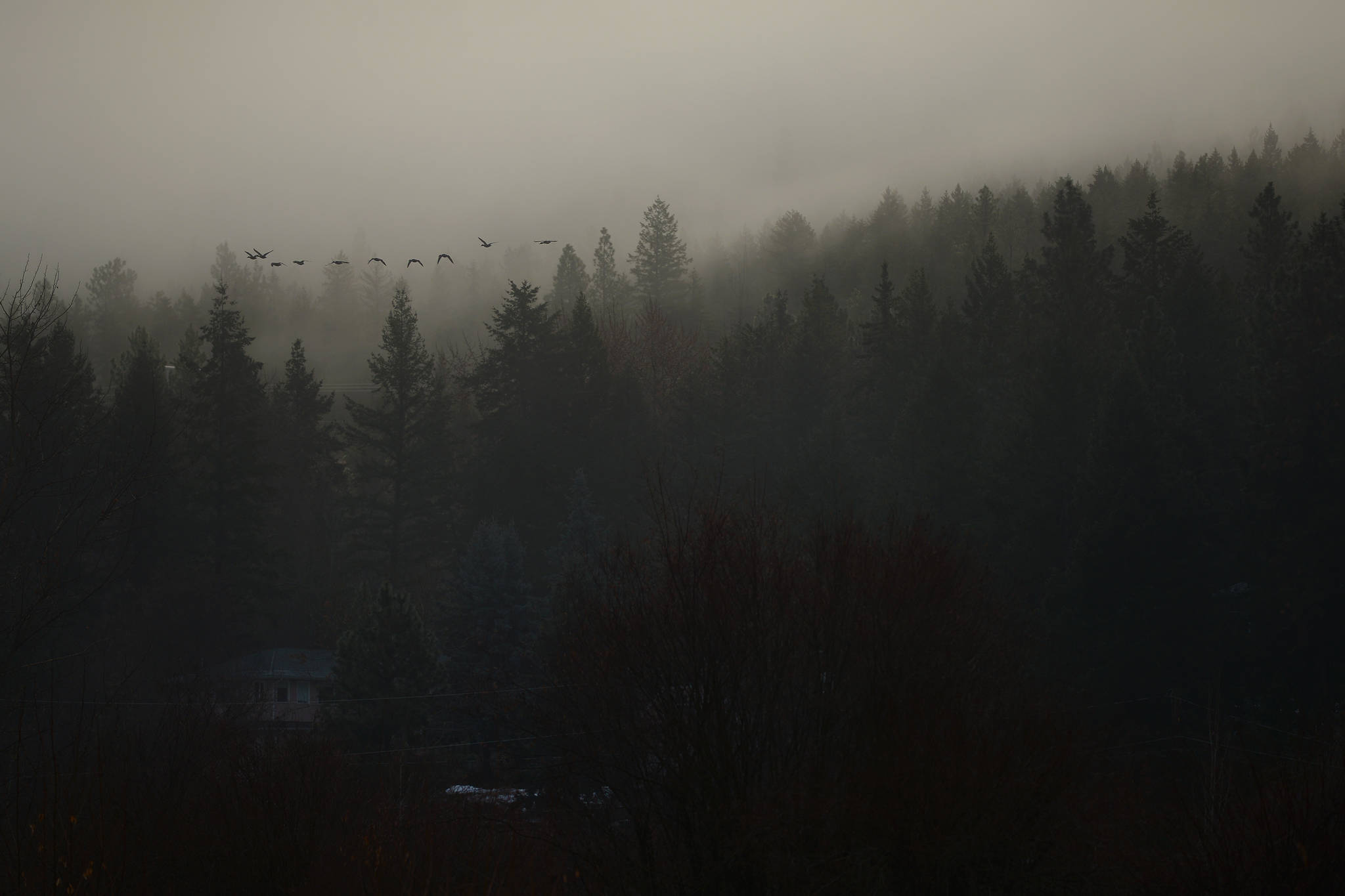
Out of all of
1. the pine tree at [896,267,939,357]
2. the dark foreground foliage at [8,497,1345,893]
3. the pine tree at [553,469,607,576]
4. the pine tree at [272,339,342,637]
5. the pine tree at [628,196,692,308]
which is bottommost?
the dark foreground foliage at [8,497,1345,893]

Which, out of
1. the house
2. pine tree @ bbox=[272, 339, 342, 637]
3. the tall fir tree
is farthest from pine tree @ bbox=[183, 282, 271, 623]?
pine tree @ bbox=[272, 339, 342, 637]

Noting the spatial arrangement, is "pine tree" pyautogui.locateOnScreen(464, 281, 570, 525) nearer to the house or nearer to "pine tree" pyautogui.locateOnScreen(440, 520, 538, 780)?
"pine tree" pyautogui.locateOnScreen(440, 520, 538, 780)

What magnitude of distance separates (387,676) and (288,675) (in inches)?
572

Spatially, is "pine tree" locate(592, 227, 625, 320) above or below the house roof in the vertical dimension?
above

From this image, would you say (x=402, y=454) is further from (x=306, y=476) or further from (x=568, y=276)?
(x=568, y=276)

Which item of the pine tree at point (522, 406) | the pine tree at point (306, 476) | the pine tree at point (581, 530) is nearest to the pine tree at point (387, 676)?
the pine tree at point (581, 530)

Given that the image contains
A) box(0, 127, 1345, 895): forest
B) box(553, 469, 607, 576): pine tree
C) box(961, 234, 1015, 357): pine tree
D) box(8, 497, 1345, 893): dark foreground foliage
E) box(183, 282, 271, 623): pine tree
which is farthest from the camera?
box(961, 234, 1015, 357): pine tree

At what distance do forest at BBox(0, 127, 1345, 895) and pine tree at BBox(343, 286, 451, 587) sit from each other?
26 cm

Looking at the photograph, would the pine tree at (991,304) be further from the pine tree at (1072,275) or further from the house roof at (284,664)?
the house roof at (284,664)

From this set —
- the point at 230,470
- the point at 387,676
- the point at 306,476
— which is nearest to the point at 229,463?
the point at 230,470

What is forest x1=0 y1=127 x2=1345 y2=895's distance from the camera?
1293 centimetres

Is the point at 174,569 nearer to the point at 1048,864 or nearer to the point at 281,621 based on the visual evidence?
the point at 281,621

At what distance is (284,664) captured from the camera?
1945 inches

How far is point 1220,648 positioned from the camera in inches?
1312
